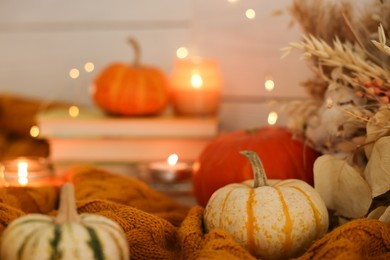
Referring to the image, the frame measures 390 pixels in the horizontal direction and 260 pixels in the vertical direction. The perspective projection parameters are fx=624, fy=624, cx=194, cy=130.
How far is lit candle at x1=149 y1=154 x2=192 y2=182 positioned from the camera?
1.03m

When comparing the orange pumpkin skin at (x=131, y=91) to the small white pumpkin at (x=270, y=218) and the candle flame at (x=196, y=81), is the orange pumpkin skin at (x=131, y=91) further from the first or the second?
the small white pumpkin at (x=270, y=218)

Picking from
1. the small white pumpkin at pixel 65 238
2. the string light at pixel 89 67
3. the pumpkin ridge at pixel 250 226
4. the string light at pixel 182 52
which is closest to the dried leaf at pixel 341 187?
the pumpkin ridge at pixel 250 226

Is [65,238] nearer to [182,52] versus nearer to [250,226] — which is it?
[250,226]

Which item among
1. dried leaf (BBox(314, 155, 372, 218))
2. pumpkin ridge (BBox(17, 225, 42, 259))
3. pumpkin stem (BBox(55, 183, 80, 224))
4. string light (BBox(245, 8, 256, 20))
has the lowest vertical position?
dried leaf (BBox(314, 155, 372, 218))

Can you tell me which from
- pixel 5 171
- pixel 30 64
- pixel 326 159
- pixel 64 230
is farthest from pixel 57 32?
pixel 64 230

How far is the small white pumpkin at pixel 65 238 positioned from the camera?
48cm

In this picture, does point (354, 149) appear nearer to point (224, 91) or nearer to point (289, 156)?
point (289, 156)

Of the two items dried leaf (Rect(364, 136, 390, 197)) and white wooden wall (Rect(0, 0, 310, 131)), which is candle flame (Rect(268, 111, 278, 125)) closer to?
white wooden wall (Rect(0, 0, 310, 131))

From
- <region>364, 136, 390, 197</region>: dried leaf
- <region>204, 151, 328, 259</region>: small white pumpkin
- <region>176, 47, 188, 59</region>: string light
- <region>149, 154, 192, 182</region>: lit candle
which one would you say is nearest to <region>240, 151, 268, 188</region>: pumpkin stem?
<region>204, 151, 328, 259</region>: small white pumpkin

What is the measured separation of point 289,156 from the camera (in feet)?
2.76

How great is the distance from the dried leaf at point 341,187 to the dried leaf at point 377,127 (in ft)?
0.12

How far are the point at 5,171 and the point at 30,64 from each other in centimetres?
Answer: 51

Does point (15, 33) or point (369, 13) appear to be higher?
point (15, 33)

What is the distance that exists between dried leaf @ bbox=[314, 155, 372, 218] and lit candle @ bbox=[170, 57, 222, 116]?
450 mm
